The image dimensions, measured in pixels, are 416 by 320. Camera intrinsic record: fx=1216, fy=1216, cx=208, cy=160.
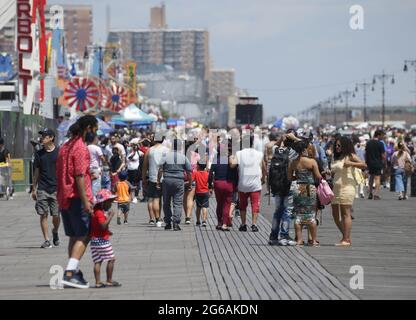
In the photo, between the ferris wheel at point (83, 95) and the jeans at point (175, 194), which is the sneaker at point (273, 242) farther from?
the ferris wheel at point (83, 95)

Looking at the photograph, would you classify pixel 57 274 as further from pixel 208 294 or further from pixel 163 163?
pixel 163 163

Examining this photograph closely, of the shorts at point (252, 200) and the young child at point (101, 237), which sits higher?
the young child at point (101, 237)

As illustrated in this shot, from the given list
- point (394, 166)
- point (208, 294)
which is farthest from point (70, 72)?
point (208, 294)

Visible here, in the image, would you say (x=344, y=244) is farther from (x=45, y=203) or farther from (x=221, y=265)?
(x=45, y=203)

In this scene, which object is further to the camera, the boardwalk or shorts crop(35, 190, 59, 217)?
shorts crop(35, 190, 59, 217)

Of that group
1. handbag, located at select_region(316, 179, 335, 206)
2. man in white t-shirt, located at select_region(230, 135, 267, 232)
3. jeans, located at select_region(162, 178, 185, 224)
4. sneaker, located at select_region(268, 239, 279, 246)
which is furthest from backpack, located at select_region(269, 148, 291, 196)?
jeans, located at select_region(162, 178, 185, 224)

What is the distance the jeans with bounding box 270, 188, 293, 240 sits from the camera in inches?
735

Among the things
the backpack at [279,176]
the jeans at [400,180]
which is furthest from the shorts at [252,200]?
the jeans at [400,180]

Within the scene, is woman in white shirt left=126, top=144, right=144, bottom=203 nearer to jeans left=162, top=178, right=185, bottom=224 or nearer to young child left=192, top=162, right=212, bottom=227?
young child left=192, top=162, right=212, bottom=227

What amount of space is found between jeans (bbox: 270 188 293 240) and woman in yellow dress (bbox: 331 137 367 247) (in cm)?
74

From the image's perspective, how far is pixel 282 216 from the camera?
18781 mm

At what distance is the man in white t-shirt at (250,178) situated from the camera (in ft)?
68.1

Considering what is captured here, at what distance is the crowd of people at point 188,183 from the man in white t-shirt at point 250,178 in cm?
2

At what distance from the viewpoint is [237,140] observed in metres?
22.3
